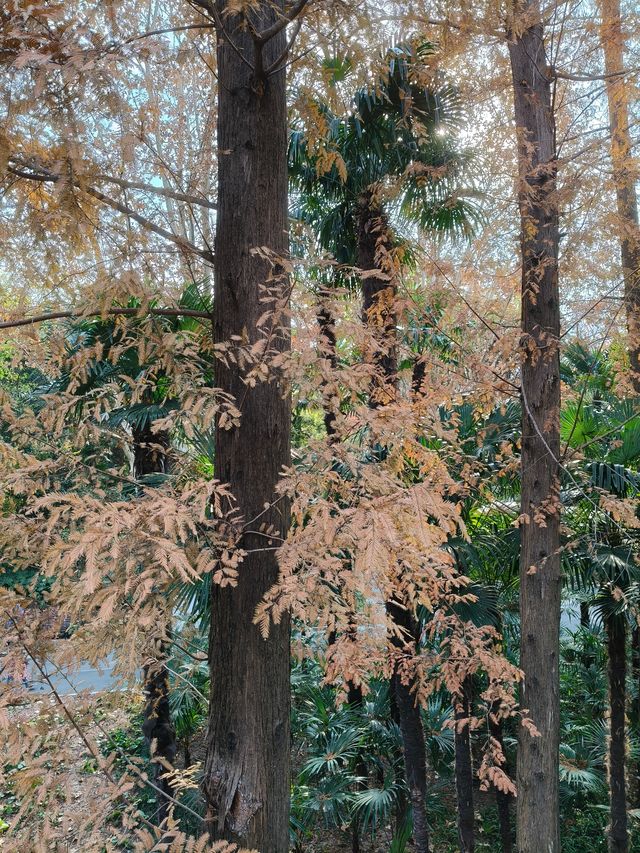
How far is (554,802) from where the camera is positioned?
14.1 feet

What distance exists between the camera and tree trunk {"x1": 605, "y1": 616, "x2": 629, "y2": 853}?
219 inches

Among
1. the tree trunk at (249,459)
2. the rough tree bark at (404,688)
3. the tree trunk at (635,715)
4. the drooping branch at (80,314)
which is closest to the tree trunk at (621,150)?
the rough tree bark at (404,688)

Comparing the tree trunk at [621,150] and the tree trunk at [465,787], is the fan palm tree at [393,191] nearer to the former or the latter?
the tree trunk at [465,787]

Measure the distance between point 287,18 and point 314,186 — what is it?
13.3 ft

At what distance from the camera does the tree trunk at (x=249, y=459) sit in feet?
7.41

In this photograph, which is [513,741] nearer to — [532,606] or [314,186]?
[532,606]

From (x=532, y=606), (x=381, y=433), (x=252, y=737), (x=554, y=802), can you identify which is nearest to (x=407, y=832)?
(x=554, y=802)

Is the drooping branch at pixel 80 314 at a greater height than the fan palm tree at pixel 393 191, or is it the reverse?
the fan palm tree at pixel 393 191

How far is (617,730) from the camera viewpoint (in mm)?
5547

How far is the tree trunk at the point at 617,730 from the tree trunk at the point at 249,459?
4.21 metres

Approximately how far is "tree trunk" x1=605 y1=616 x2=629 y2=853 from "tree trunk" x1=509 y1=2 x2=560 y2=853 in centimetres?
144

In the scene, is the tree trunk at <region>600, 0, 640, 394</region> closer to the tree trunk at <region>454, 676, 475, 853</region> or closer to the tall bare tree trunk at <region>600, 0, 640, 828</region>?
the tall bare tree trunk at <region>600, 0, 640, 828</region>

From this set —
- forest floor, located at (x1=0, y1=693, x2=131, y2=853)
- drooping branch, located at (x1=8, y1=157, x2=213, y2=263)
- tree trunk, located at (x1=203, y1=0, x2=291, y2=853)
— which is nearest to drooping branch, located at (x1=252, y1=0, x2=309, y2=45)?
→ tree trunk, located at (x1=203, y1=0, x2=291, y2=853)

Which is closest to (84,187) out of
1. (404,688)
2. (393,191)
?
(393,191)
